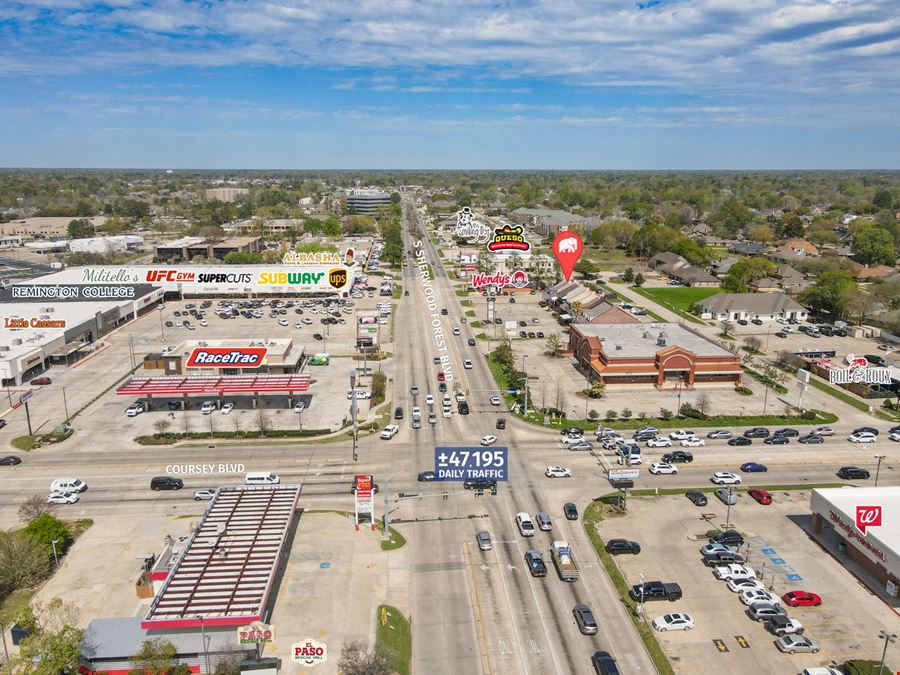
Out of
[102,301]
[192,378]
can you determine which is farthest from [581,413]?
[102,301]

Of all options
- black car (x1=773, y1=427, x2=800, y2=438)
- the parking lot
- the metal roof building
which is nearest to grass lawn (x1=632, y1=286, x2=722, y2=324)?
black car (x1=773, y1=427, x2=800, y2=438)

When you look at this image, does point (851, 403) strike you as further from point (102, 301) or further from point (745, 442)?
point (102, 301)

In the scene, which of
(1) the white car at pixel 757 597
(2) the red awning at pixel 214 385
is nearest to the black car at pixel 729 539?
(1) the white car at pixel 757 597

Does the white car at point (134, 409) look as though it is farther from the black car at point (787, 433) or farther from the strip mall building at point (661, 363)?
the black car at point (787, 433)

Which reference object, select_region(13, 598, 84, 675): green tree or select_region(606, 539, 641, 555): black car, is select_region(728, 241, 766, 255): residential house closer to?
select_region(606, 539, 641, 555): black car

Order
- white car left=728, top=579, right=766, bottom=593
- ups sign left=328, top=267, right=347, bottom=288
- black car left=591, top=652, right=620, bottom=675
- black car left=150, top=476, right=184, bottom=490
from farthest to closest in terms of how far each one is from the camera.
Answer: ups sign left=328, top=267, right=347, bottom=288 < black car left=150, top=476, right=184, bottom=490 < white car left=728, top=579, right=766, bottom=593 < black car left=591, top=652, right=620, bottom=675

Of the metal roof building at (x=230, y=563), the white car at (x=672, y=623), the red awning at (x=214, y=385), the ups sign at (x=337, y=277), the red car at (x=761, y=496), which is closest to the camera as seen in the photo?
the metal roof building at (x=230, y=563)
